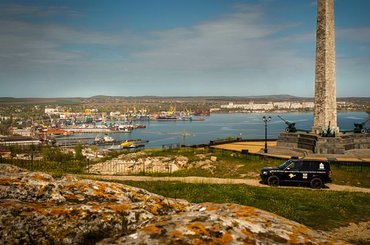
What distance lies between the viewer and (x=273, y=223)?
10.7ft

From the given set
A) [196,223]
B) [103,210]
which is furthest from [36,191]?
[196,223]

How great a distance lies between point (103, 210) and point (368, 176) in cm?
1890

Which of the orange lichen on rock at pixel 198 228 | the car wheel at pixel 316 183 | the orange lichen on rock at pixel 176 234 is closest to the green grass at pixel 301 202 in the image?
the car wheel at pixel 316 183

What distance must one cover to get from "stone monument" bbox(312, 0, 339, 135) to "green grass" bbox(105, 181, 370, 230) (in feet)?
52.2

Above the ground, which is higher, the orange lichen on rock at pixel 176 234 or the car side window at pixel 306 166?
the orange lichen on rock at pixel 176 234

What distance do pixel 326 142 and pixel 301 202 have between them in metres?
17.4

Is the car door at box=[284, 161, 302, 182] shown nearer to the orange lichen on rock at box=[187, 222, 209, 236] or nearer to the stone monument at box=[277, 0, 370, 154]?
the stone monument at box=[277, 0, 370, 154]

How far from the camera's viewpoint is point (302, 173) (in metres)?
16.6

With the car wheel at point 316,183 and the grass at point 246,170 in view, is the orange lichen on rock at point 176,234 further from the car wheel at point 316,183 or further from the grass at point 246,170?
the grass at point 246,170

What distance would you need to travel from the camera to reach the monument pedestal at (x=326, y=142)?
2691 centimetres

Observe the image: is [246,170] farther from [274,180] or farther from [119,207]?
[119,207]

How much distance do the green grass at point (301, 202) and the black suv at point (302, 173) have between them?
10.4 ft

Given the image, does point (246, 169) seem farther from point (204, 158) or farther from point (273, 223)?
point (273, 223)

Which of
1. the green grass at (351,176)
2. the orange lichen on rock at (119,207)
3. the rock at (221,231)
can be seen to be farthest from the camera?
the green grass at (351,176)
